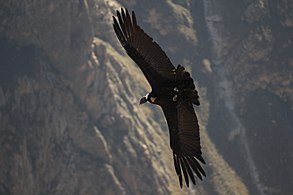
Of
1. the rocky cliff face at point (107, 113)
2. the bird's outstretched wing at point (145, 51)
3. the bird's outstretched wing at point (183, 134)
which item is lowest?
the bird's outstretched wing at point (183, 134)

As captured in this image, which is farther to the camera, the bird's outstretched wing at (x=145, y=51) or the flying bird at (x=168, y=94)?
the bird's outstretched wing at (x=145, y=51)

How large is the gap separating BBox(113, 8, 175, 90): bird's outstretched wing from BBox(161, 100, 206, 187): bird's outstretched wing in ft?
4.17

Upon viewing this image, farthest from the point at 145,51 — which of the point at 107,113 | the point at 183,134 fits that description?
the point at 107,113

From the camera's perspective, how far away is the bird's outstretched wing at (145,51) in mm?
21047

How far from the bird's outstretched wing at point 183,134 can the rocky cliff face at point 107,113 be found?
7410 cm

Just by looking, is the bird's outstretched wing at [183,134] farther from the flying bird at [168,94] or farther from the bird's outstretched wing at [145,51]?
the bird's outstretched wing at [145,51]

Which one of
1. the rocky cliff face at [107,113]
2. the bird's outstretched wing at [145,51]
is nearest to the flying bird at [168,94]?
the bird's outstretched wing at [145,51]

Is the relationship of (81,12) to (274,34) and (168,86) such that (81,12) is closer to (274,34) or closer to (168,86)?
(274,34)

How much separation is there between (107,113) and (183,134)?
79.2m

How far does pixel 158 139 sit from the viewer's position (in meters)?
104

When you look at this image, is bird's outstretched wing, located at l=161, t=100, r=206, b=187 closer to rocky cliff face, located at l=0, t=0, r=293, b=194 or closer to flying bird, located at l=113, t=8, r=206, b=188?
flying bird, located at l=113, t=8, r=206, b=188

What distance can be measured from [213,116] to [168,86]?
9772cm

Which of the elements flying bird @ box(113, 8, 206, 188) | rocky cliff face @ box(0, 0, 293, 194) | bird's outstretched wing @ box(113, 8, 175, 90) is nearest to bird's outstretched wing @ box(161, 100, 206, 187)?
flying bird @ box(113, 8, 206, 188)

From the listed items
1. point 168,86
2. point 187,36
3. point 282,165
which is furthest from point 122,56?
point 168,86
